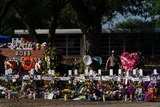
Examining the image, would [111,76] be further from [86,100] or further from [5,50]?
[5,50]

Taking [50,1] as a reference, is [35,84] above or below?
below

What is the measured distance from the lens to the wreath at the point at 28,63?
18.4m

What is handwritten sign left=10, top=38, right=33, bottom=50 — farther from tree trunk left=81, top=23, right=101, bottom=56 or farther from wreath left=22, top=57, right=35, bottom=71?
tree trunk left=81, top=23, right=101, bottom=56

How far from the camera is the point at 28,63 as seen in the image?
18.8 m

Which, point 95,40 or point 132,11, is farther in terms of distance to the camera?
point 132,11

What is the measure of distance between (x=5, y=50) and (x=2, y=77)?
3.99 meters

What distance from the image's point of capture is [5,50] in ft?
67.7

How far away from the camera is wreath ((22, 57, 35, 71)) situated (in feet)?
60.5

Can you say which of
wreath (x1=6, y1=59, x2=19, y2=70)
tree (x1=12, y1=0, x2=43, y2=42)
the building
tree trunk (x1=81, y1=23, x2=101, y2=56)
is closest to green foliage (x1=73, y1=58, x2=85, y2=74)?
tree trunk (x1=81, y1=23, x2=101, y2=56)

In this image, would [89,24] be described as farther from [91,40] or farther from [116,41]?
[116,41]

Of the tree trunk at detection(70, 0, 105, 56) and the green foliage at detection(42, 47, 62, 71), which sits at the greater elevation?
the tree trunk at detection(70, 0, 105, 56)

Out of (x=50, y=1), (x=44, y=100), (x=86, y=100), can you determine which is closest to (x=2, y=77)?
(x=44, y=100)

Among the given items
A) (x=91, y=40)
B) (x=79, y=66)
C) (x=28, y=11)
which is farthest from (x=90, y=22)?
(x=28, y=11)

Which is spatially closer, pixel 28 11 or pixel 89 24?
pixel 89 24
